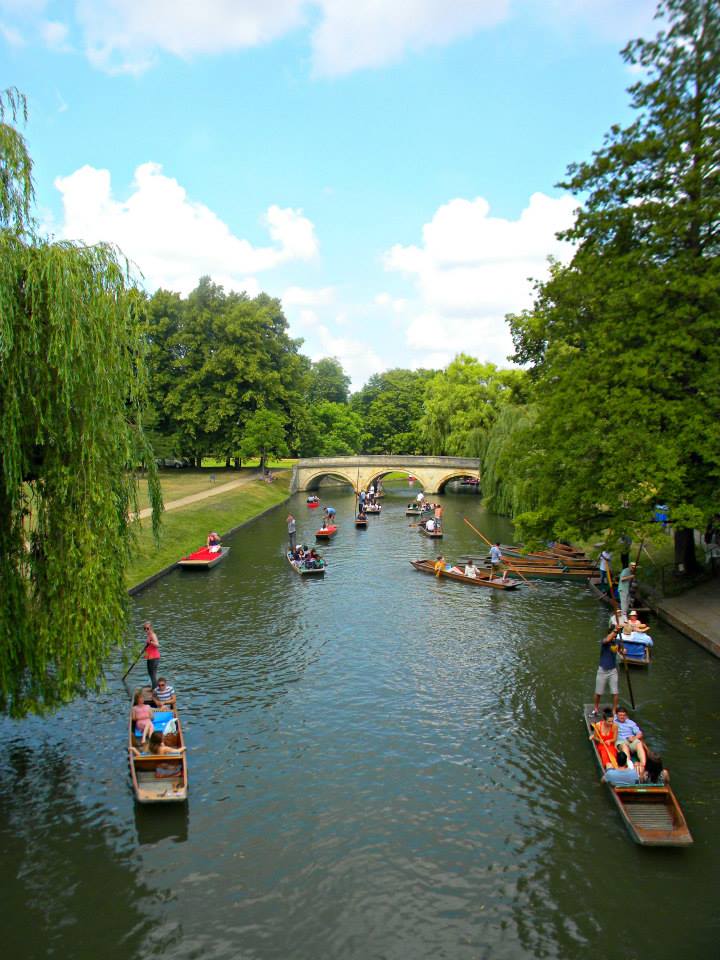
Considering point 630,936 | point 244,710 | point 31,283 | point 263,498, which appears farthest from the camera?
point 263,498

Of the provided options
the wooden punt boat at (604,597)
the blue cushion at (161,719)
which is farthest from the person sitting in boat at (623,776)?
the wooden punt boat at (604,597)

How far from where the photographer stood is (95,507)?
1191 cm

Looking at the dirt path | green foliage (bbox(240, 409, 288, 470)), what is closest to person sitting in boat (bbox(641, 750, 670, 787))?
the dirt path

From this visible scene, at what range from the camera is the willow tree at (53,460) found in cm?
1115

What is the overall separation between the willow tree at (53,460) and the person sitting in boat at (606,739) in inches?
367

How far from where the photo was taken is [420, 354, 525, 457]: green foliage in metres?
65.4

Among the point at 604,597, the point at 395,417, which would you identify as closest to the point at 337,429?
the point at 395,417

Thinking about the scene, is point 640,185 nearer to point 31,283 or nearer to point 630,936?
point 31,283

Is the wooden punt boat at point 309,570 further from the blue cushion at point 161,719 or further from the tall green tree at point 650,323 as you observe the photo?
the blue cushion at point 161,719

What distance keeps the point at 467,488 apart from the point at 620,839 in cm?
6211

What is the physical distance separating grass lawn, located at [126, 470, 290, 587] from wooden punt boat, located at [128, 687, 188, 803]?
8.34 meters

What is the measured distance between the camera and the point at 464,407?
70.0 metres

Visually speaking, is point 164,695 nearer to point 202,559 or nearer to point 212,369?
point 202,559

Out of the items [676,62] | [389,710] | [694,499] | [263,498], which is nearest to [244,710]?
[389,710]
